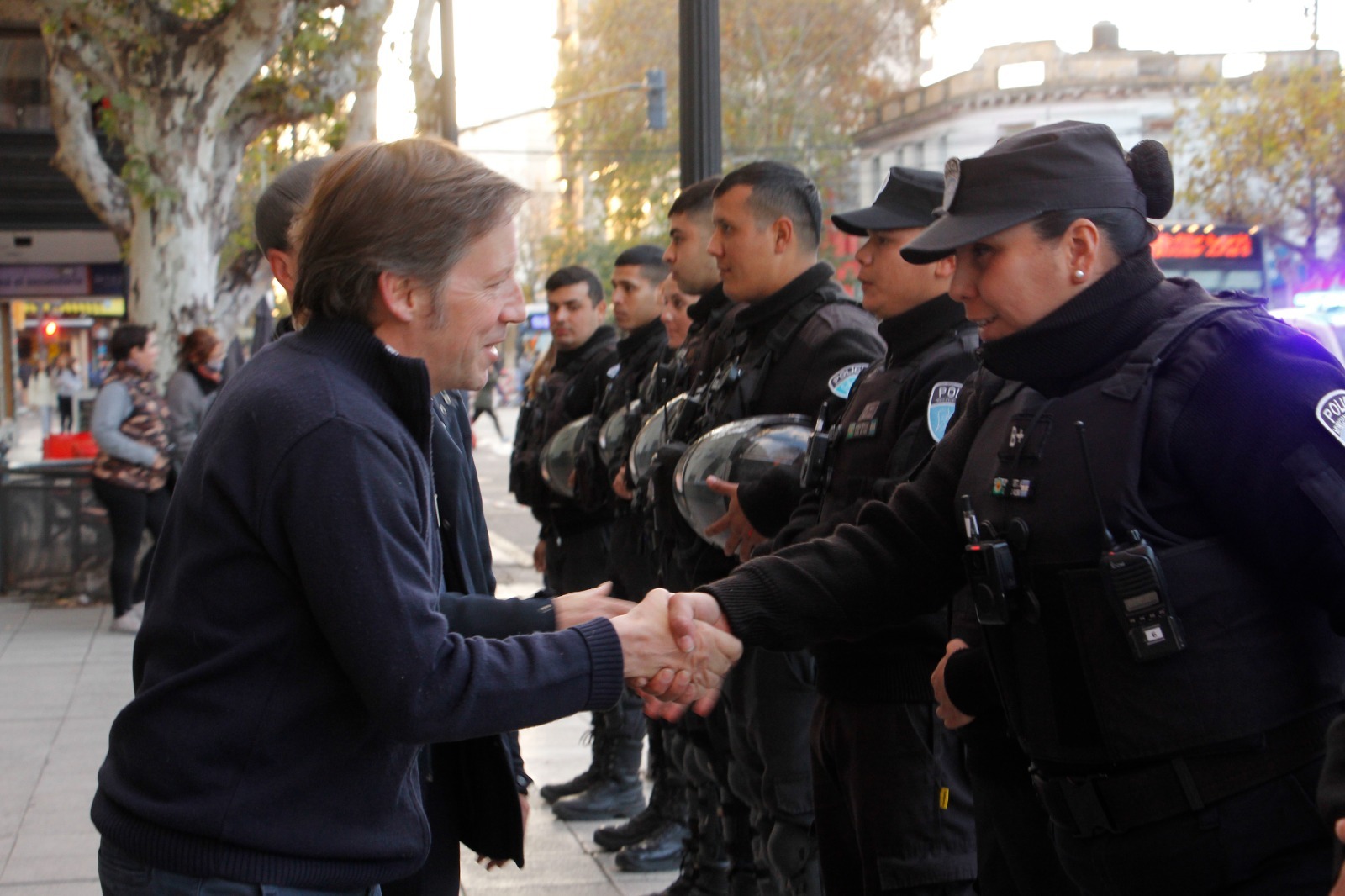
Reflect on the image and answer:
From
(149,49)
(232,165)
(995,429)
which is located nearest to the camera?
(995,429)

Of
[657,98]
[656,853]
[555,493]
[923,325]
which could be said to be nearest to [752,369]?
[923,325]

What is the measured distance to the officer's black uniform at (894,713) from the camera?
131 inches

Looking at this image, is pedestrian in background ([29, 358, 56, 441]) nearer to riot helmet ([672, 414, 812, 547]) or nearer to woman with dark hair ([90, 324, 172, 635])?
woman with dark hair ([90, 324, 172, 635])

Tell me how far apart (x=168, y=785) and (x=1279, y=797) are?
5.68ft

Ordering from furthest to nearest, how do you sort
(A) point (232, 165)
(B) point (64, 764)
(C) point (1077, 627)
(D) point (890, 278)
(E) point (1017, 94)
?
(E) point (1017, 94), (A) point (232, 165), (B) point (64, 764), (D) point (890, 278), (C) point (1077, 627)

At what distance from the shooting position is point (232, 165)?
11641 mm

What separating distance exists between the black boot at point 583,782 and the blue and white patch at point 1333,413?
13.9 ft

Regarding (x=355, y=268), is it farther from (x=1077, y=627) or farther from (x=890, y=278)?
(x=890, y=278)

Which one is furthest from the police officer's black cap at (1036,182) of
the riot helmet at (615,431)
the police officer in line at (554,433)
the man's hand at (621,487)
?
the police officer in line at (554,433)

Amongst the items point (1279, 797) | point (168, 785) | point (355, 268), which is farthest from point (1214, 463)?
point (168, 785)

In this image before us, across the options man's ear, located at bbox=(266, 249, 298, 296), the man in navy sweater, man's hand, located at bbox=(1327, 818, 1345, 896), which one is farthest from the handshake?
man's ear, located at bbox=(266, 249, 298, 296)

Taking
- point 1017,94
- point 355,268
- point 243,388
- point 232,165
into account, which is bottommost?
point 243,388

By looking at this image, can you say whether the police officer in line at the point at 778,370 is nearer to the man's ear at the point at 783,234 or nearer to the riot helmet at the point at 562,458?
the man's ear at the point at 783,234

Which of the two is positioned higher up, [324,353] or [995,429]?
[324,353]
